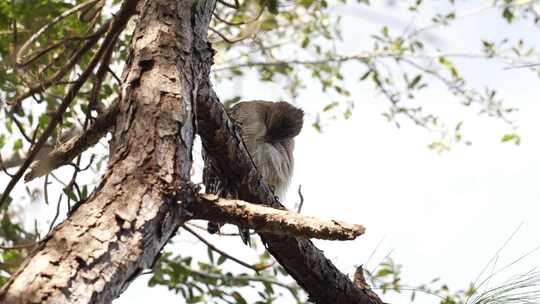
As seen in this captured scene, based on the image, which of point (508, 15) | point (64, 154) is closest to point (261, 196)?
point (64, 154)

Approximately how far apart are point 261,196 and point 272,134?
1636 millimetres

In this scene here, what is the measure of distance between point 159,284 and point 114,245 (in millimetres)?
3077

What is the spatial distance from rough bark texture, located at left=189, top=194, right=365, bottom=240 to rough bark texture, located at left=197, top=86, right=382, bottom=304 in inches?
18.4

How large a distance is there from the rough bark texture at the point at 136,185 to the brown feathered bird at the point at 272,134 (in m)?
1.70

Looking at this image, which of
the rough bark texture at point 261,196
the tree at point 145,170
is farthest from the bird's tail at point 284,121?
the rough bark texture at point 261,196

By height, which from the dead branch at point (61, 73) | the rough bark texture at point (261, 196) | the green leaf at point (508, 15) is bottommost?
the rough bark texture at point (261, 196)

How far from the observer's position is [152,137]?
167cm

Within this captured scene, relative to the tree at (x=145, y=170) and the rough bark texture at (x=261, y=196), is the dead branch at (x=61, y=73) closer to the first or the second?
the tree at (x=145, y=170)

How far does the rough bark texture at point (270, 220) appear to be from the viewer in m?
1.60

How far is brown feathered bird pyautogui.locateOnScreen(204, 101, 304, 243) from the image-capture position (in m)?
3.80

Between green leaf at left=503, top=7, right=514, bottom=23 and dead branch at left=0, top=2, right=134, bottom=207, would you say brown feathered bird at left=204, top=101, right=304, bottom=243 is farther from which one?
green leaf at left=503, top=7, right=514, bottom=23

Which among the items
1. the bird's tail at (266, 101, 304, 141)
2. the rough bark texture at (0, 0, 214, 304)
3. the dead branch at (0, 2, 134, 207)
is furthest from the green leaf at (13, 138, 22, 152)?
the rough bark texture at (0, 0, 214, 304)

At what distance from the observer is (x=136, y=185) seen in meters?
1.56

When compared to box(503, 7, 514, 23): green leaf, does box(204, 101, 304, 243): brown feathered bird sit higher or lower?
lower
